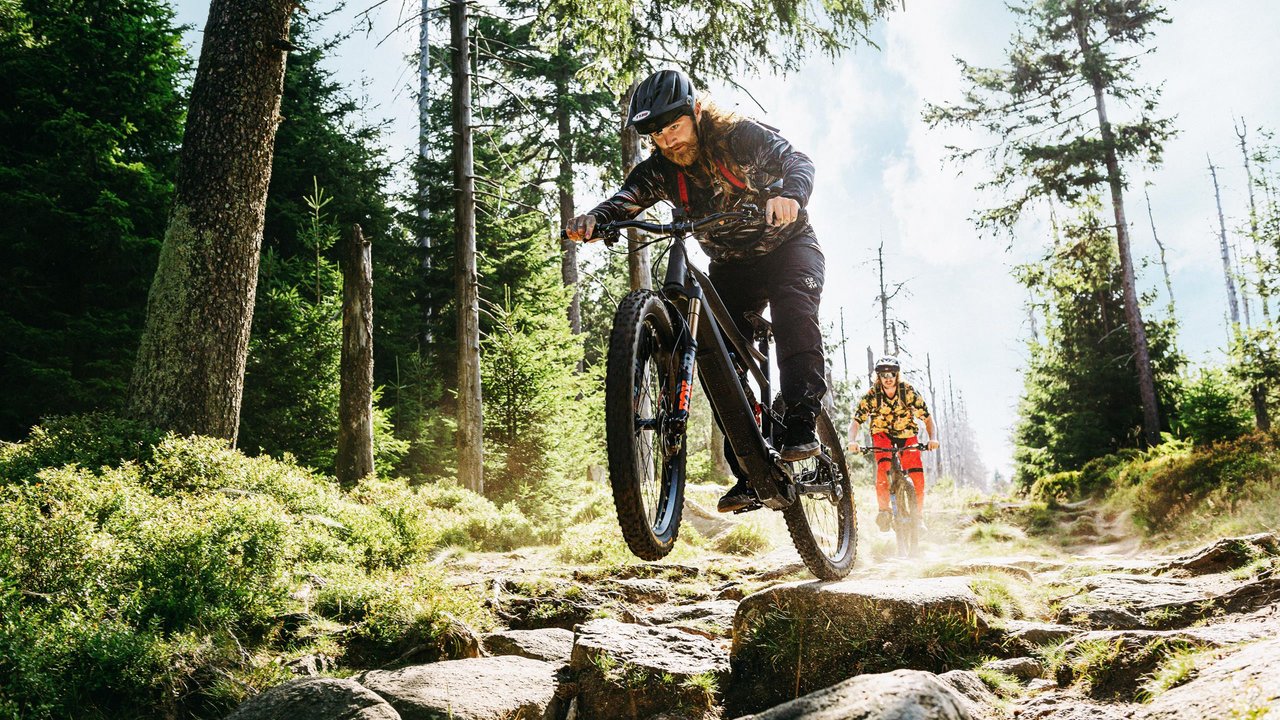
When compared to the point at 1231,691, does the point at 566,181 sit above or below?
above

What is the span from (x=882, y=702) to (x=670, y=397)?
1653mm

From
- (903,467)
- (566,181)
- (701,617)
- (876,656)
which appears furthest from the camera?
(566,181)

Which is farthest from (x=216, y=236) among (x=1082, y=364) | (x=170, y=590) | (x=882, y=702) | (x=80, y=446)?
(x=1082, y=364)

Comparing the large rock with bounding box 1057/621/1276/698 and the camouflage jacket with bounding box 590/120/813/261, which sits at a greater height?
the camouflage jacket with bounding box 590/120/813/261

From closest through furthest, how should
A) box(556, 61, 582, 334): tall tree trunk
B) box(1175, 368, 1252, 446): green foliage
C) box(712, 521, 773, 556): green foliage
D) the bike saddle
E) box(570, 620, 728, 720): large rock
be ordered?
box(570, 620, 728, 720): large rock
the bike saddle
box(712, 521, 773, 556): green foliage
box(1175, 368, 1252, 446): green foliage
box(556, 61, 582, 334): tall tree trunk

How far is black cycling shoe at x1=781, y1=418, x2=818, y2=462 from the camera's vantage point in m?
3.97

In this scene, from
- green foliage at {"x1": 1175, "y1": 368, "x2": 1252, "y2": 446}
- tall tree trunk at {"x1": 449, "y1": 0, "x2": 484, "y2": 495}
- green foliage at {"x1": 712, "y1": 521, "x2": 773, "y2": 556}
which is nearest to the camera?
green foliage at {"x1": 712, "y1": 521, "x2": 773, "y2": 556}

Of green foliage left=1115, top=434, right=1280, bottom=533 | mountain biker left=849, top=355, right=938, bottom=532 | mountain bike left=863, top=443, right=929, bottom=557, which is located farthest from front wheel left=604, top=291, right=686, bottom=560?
green foliage left=1115, top=434, right=1280, bottom=533

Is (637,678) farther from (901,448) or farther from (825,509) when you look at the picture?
(901,448)

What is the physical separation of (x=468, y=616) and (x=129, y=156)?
13264 millimetres

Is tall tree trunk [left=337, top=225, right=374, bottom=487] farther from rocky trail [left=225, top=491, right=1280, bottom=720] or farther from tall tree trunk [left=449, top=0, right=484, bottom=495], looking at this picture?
rocky trail [left=225, top=491, right=1280, bottom=720]

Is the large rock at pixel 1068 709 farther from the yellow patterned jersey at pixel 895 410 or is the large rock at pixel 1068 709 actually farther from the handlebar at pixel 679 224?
the yellow patterned jersey at pixel 895 410

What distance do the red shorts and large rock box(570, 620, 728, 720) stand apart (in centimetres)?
591

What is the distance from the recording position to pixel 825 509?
5.89 metres
